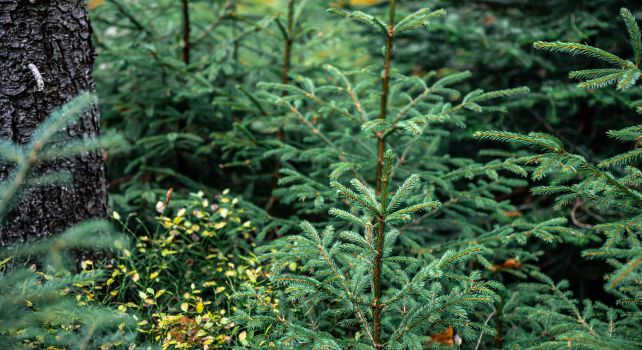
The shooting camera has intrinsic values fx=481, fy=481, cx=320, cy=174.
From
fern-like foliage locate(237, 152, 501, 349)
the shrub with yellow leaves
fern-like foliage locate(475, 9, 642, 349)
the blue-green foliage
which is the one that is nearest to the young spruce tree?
fern-like foliage locate(237, 152, 501, 349)

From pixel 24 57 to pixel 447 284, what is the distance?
211cm

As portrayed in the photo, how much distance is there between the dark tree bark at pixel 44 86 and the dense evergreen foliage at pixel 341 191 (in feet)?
0.30

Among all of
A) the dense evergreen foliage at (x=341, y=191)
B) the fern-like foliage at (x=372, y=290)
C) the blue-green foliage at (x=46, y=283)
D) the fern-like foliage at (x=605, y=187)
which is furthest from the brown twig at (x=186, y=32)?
the fern-like foliage at (x=605, y=187)

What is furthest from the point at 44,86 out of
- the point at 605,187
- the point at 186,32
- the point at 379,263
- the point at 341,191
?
the point at 605,187

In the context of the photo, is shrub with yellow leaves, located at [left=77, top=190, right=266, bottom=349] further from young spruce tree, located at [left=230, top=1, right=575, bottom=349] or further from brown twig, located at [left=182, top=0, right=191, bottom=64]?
brown twig, located at [left=182, top=0, right=191, bottom=64]

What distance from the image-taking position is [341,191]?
153 cm

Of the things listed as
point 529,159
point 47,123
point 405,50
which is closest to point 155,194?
point 47,123

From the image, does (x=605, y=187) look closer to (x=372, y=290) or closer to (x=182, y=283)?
(x=372, y=290)

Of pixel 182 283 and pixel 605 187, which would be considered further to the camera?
pixel 182 283

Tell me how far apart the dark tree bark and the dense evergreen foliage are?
9 cm

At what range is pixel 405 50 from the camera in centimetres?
414

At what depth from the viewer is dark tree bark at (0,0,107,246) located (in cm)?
188

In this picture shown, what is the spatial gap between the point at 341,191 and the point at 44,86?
133cm

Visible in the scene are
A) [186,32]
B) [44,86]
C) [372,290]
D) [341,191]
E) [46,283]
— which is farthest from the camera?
[186,32]
